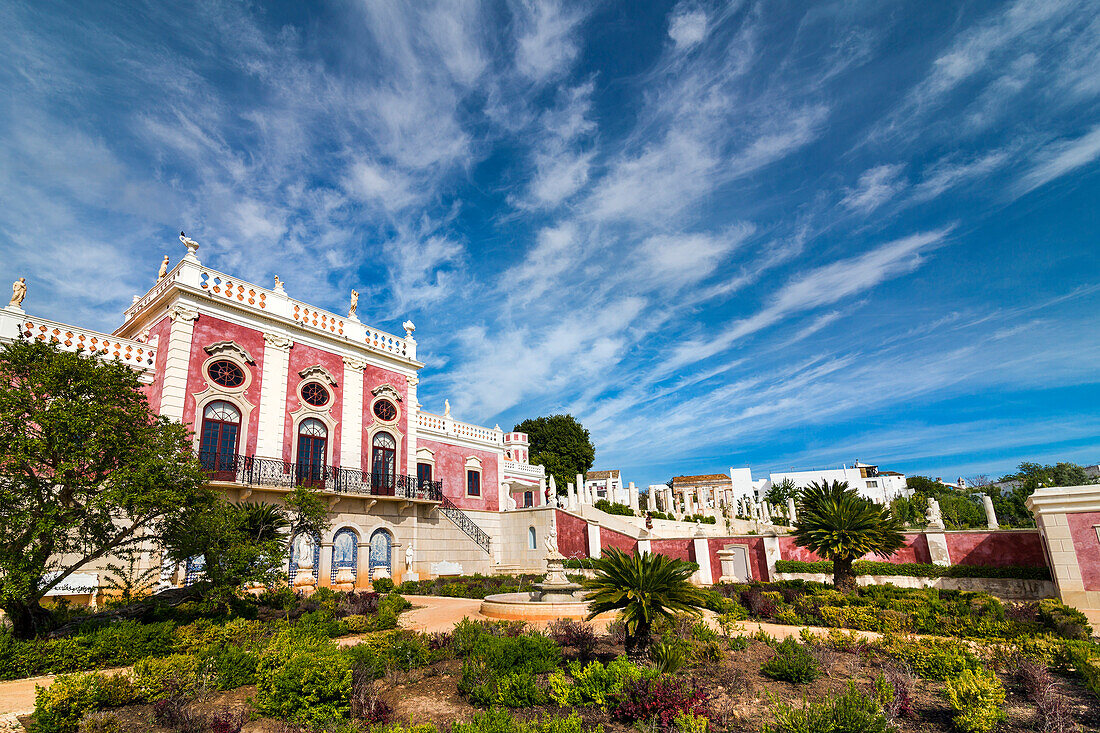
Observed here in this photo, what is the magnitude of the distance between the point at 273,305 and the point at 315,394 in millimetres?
4162

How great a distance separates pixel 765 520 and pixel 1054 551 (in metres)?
31.0

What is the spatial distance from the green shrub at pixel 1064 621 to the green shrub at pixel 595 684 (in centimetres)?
1074

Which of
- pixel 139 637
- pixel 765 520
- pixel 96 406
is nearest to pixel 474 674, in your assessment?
pixel 139 637

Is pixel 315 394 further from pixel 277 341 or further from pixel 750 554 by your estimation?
pixel 750 554

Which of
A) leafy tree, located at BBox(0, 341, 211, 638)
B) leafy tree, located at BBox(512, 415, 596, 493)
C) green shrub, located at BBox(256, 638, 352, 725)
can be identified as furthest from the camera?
leafy tree, located at BBox(512, 415, 596, 493)

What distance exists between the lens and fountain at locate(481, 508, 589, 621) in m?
14.2

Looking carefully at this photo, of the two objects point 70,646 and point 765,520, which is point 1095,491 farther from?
point 765,520

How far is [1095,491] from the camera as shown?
15.4 meters

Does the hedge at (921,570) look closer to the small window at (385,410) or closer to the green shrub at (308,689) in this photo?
the green shrub at (308,689)

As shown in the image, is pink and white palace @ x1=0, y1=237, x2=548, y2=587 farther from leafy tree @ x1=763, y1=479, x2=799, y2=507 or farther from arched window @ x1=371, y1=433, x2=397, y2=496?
leafy tree @ x1=763, y1=479, x2=799, y2=507

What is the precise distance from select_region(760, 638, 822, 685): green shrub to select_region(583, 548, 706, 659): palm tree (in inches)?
62.3

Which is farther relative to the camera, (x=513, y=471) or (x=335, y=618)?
(x=513, y=471)

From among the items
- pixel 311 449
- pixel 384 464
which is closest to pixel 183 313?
pixel 311 449

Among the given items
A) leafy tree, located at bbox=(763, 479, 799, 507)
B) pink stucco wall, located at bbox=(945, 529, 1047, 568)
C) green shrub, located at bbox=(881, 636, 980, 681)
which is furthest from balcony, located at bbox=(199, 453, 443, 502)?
leafy tree, located at bbox=(763, 479, 799, 507)
